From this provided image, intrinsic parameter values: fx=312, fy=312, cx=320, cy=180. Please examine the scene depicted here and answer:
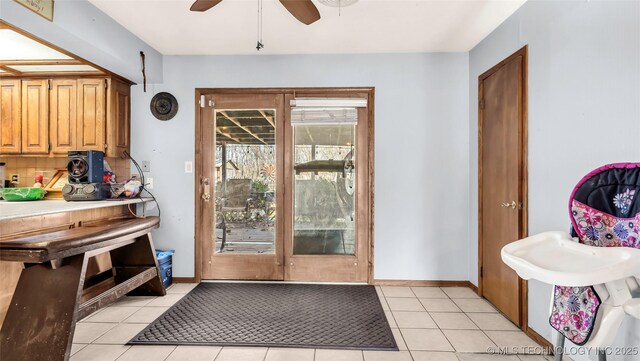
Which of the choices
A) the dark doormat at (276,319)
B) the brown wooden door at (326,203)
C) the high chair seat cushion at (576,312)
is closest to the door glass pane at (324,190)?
the brown wooden door at (326,203)

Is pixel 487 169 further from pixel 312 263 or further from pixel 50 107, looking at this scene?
pixel 50 107

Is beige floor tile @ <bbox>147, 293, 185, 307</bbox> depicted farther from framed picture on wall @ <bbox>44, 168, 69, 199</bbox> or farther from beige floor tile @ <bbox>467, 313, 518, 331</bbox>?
beige floor tile @ <bbox>467, 313, 518, 331</bbox>

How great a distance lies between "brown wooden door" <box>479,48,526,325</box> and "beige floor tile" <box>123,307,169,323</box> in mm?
2943

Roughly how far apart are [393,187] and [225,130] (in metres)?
1.96

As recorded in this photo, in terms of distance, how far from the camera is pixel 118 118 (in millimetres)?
3279

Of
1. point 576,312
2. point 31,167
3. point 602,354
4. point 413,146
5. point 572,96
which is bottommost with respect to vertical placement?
point 602,354

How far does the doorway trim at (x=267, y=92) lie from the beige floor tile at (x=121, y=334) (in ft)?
3.26

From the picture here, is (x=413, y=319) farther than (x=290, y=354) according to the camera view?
Yes

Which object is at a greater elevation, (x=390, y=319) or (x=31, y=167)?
(x=31, y=167)

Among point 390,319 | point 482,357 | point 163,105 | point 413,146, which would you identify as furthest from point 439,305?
point 163,105

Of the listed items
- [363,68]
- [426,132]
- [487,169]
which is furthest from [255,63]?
[487,169]

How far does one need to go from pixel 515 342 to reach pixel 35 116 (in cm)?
478

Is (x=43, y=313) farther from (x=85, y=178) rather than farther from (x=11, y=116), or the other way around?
(x=11, y=116)

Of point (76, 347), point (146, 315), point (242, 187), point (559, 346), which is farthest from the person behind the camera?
point (242, 187)
